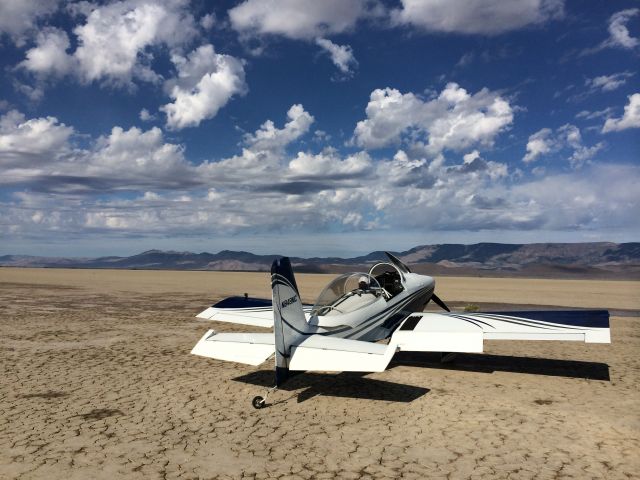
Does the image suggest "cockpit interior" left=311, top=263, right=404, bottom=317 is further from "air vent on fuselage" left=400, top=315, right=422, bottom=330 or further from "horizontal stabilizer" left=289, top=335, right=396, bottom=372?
"horizontal stabilizer" left=289, top=335, right=396, bottom=372

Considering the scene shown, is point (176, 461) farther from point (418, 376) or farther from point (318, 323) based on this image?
point (418, 376)

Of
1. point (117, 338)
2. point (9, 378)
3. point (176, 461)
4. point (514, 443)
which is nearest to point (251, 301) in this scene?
point (117, 338)

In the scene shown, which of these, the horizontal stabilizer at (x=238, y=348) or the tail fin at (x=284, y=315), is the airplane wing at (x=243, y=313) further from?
the tail fin at (x=284, y=315)

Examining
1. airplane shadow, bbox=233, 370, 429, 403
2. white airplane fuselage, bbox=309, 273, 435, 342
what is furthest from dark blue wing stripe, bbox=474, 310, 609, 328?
airplane shadow, bbox=233, 370, 429, 403

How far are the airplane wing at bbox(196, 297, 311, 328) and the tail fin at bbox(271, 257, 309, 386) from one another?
320 centimetres

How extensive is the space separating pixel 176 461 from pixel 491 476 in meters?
3.98

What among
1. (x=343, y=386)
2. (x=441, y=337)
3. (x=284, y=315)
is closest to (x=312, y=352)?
(x=284, y=315)

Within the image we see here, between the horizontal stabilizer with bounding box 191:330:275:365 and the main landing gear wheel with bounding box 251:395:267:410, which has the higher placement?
the horizontal stabilizer with bounding box 191:330:275:365

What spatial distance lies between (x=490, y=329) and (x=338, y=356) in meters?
4.35

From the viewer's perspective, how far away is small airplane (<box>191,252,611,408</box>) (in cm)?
763

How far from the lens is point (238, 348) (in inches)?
329

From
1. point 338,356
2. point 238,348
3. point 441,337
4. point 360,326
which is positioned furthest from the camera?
point 360,326

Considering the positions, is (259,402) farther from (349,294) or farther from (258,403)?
(349,294)

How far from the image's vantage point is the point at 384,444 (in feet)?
21.2
